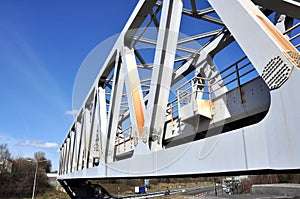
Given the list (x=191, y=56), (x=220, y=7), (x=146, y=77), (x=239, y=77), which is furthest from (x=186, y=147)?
(x=146, y=77)

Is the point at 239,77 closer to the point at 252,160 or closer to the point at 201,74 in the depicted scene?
the point at 252,160

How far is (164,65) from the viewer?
15.4ft

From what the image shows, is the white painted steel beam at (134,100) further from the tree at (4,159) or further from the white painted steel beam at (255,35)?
the tree at (4,159)

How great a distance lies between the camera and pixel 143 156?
5.18 metres

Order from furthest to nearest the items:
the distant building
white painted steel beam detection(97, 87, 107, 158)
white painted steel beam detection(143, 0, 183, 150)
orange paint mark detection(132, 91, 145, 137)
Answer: the distant building
white painted steel beam detection(97, 87, 107, 158)
orange paint mark detection(132, 91, 145, 137)
white painted steel beam detection(143, 0, 183, 150)

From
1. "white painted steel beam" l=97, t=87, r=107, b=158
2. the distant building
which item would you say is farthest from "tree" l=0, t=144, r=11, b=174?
"white painted steel beam" l=97, t=87, r=107, b=158

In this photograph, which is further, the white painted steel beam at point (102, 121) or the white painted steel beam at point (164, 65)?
the white painted steel beam at point (102, 121)

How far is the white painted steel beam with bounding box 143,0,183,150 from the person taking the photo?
4648mm

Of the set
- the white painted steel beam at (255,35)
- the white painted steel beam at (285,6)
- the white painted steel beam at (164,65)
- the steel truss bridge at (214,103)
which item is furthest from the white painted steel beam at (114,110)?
the white painted steel beam at (285,6)

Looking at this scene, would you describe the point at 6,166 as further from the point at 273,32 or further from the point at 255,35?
the point at 273,32

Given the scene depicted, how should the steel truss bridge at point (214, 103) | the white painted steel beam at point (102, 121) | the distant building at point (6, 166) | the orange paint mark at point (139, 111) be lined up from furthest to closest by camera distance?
the distant building at point (6, 166), the white painted steel beam at point (102, 121), the orange paint mark at point (139, 111), the steel truss bridge at point (214, 103)

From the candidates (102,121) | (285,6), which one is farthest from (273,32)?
(102,121)

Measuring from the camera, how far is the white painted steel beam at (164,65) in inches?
183

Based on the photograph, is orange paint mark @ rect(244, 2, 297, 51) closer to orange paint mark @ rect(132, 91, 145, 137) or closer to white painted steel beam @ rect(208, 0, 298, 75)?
white painted steel beam @ rect(208, 0, 298, 75)
